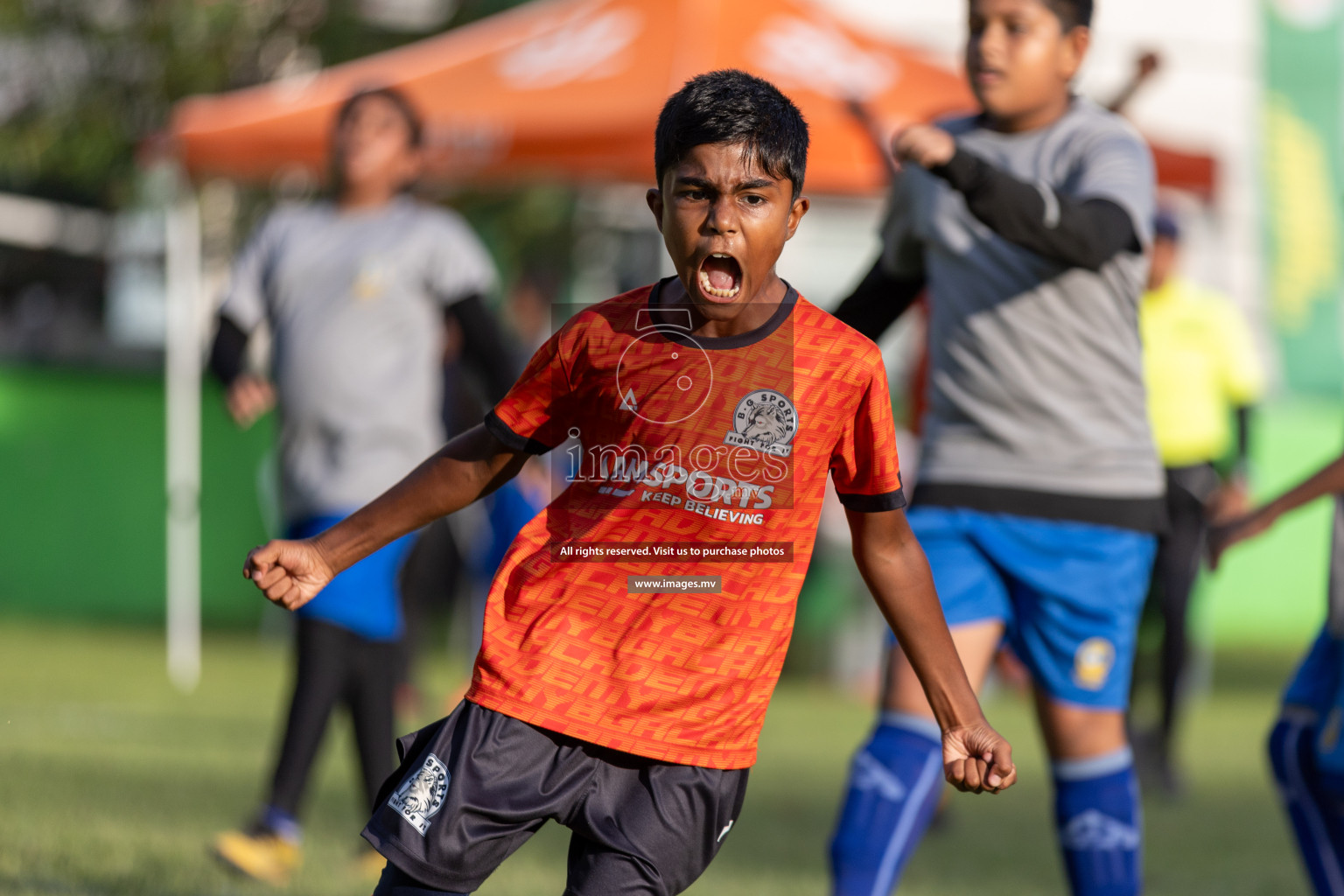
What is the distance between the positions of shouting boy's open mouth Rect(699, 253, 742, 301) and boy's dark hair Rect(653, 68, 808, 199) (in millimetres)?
Answer: 146

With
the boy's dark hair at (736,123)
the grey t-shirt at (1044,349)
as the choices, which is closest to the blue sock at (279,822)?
the grey t-shirt at (1044,349)

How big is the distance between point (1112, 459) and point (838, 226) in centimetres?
1280

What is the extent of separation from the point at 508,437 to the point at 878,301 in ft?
4.80

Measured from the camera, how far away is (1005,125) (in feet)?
12.4

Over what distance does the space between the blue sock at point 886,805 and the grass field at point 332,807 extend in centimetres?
142

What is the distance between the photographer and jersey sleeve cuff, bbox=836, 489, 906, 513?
8.70 ft

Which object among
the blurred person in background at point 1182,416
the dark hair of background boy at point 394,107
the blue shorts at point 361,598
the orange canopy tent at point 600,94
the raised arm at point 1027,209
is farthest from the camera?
the orange canopy tent at point 600,94

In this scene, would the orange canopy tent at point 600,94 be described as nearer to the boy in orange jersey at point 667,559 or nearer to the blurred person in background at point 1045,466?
the blurred person in background at point 1045,466

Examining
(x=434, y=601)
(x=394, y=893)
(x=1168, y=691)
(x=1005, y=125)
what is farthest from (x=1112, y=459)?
(x=434, y=601)

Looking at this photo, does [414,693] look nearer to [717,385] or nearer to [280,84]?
[717,385]

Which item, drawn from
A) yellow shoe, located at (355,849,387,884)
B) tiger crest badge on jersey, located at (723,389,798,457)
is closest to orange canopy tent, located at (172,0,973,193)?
yellow shoe, located at (355,849,387,884)

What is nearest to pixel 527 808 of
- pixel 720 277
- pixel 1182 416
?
pixel 720 277

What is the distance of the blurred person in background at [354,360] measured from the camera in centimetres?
483

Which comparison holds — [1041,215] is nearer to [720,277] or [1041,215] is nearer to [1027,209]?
[1027,209]
